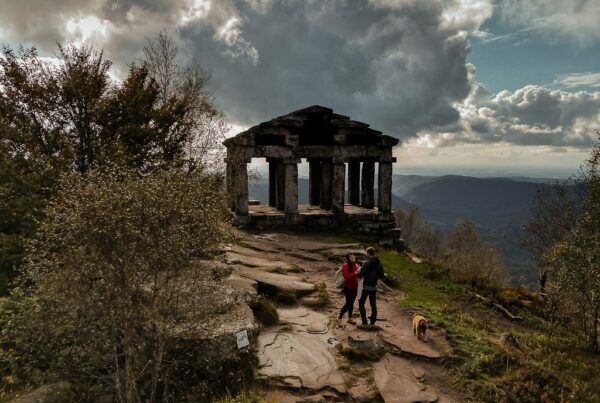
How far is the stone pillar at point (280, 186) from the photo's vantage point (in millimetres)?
25808

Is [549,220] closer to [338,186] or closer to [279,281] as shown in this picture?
[338,186]

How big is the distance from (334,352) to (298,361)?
42.3 inches

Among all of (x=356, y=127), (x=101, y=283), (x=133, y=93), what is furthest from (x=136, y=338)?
(x=356, y=127)

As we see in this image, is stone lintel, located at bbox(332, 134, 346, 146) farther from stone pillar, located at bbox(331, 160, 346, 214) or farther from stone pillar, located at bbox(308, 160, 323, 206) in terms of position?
stone pillar, located at bbox(308, 160, 323, 206)

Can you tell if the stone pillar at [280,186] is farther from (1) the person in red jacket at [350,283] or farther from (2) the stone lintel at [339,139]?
(1) the person in red jacket at [350,283]

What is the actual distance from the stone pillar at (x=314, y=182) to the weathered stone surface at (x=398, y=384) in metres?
18.6

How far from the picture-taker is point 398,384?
920 cm

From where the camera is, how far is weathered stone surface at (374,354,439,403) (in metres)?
8.78

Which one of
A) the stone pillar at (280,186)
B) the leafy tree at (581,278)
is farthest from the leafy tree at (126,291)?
the stone pillar at (280,186)

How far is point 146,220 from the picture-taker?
8.52m

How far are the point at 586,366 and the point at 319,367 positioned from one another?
8326 millimetres

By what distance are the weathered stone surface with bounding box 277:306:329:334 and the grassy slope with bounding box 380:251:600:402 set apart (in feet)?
11.1

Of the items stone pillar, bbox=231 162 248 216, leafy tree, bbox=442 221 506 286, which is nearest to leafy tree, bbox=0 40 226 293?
stone pillar, bbox=231 162 248 216

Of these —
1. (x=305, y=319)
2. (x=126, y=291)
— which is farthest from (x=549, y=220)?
(x=126, y=291)
